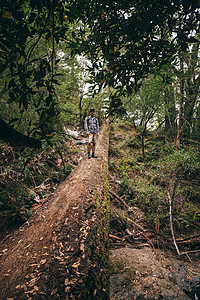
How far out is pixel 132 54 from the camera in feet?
5.05

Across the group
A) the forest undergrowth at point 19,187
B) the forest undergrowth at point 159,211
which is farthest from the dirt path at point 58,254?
the forest undergrowth at point 159,211

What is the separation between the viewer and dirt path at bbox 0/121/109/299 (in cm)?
142

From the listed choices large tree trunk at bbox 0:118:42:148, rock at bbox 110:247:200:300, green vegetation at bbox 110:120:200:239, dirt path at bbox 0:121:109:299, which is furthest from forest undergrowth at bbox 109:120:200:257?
large tree trunk at bbox 0:118:42:148

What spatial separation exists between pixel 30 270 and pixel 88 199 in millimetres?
1348

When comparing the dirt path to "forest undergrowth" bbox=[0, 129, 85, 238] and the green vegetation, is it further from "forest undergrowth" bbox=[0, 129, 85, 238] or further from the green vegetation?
the green vegetation

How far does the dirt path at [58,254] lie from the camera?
1.42 m

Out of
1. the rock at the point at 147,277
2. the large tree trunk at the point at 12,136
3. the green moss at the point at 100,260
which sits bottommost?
the rock at the point at 147,277

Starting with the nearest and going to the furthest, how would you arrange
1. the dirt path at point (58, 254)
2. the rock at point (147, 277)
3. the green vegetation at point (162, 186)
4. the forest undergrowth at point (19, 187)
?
the dirt path at point (58, 254) < the rock at point (147, 277) < the forest undergrowth at point (19, 187) < the green vegetation at point (162, 186)

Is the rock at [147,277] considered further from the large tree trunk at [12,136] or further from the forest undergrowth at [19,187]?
the large tree trunk at [12,136]

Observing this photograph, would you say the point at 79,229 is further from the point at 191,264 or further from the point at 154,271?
the point at 191,264

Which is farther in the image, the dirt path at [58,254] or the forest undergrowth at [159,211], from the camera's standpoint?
the forest undergrowth at [159,211]

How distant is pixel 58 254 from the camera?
1741 millimetres

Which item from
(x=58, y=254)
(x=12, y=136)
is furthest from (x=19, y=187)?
(x=12, y=136)

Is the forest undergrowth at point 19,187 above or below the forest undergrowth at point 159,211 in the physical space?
above
